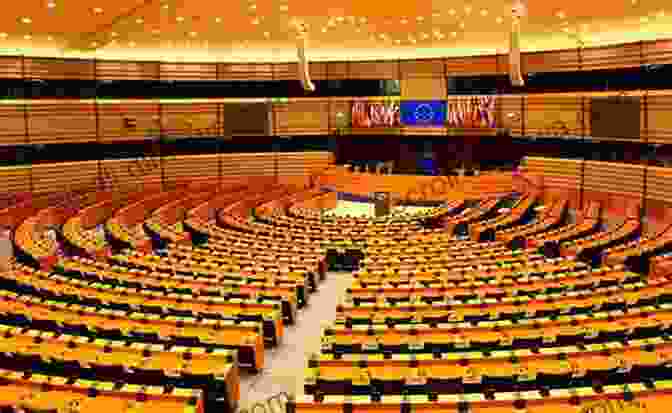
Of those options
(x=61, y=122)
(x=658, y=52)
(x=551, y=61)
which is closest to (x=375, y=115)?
(x=551, y=61)

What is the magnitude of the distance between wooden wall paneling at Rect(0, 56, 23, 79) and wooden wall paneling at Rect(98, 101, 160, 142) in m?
3.96

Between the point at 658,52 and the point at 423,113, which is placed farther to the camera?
the point at 423,113

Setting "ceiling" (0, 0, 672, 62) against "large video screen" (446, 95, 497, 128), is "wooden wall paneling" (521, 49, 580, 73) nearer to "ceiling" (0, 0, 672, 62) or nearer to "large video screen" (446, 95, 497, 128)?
"ceiling" (0, 0, 672, 62)

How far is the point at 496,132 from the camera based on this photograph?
3153 cm

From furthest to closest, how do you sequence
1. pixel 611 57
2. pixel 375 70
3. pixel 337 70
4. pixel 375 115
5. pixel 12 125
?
pixel 337 70 → pixel 375 70 → pixel 375 115 → pixel 12 125 → pixel 611 57

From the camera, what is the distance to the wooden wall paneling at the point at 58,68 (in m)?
28.5

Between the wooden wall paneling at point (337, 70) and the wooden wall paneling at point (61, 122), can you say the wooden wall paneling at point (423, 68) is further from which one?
the wooden wall paneling at point (61, 122)

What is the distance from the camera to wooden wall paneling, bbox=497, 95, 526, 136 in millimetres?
31031

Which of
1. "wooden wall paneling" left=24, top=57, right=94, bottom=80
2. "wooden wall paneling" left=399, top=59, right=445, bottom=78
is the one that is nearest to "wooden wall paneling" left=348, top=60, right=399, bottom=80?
"wooden wall paneling" left=399, top=59, right=445, bottom=78

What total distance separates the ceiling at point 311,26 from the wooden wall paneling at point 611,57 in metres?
0.52

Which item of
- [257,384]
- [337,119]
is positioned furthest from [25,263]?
[337,119]

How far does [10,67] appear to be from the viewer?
2781 centimetres

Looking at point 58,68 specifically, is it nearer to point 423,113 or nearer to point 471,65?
point 423,113

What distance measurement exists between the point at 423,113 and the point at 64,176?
61.9 ft
